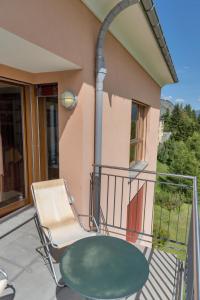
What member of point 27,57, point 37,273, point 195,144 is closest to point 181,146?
point 195,144

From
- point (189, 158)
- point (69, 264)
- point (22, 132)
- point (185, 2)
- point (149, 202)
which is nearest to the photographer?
point (69, 264)

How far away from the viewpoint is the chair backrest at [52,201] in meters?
2.81

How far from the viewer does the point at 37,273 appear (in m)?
2.25

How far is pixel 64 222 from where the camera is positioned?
2.82 m

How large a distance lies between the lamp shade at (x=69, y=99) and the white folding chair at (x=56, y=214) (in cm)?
115

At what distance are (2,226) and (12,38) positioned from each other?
2566 millimetres

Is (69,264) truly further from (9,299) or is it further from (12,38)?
(12,38)

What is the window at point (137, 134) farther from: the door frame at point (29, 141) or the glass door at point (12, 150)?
the glass door at point (12, 150)

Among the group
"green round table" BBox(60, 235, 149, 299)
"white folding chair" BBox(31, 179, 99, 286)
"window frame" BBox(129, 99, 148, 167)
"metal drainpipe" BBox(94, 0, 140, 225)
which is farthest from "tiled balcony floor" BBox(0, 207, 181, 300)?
"window frame" BBox(129, 99, 148, 167)

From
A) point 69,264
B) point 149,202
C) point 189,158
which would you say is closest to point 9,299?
point 69,264

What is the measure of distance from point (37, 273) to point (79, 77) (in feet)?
8.34

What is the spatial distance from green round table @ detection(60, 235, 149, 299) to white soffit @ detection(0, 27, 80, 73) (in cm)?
205

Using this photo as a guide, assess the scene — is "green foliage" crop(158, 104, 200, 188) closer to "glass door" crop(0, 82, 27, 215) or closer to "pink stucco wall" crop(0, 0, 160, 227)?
"pink stucco wall" crop(0, 0, 160, 227)

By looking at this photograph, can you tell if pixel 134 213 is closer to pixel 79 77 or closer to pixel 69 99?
pixel 69 99
